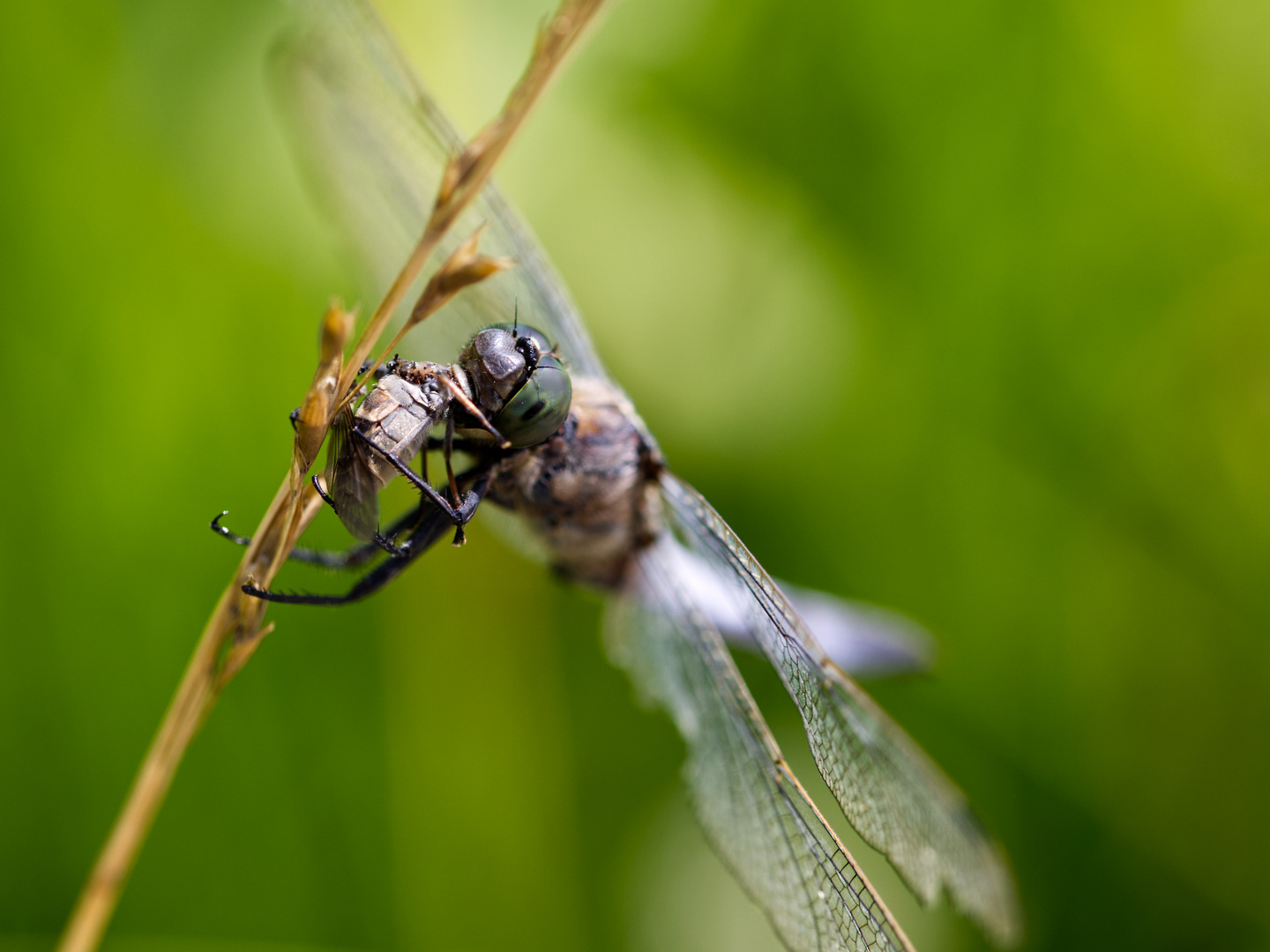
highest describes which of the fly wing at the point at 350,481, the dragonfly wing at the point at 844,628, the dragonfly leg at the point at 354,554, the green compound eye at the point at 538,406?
the green compound eye at the point at 538,406

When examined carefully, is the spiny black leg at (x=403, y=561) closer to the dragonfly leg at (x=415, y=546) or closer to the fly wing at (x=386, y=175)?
the dragonfly leg at (x=415, y=546)

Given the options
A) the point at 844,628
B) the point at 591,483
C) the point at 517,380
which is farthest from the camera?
the point at 844,628

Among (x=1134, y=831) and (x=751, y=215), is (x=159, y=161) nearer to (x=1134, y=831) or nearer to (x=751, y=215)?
(x=751, y=215)

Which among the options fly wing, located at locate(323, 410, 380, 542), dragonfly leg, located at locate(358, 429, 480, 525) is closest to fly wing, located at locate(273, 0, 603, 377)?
dragonfly leg, located at locate(358, 429, 480, 525)

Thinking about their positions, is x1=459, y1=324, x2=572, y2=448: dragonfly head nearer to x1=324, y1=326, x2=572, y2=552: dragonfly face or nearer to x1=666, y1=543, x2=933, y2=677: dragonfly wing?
x1=324, y1=326, x2=572, y2=552: dragonfly face

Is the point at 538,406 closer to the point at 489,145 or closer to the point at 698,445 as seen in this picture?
the point at 489,145

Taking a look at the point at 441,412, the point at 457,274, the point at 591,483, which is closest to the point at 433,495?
the point at 441,412

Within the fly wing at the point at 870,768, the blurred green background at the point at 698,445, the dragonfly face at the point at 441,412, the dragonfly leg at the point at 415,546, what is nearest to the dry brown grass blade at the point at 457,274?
the dragonfly face at the point at 441,412
